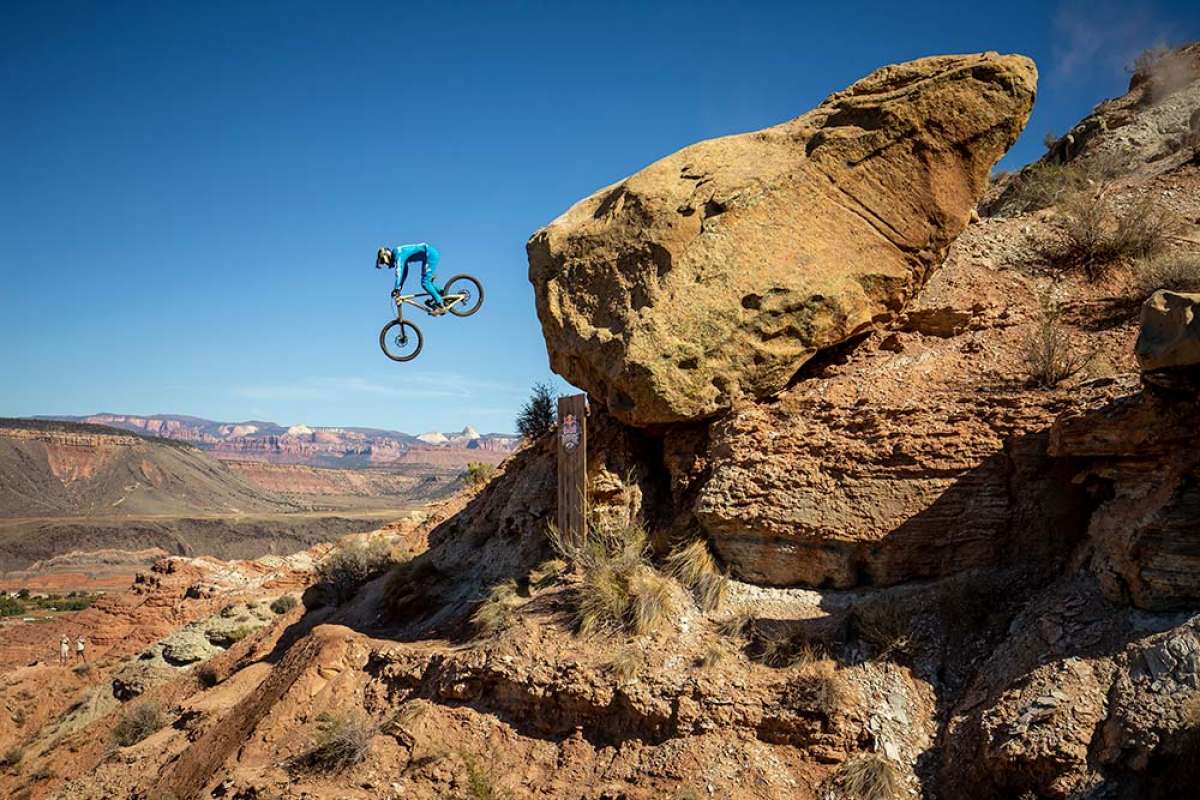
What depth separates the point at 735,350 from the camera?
760 cm

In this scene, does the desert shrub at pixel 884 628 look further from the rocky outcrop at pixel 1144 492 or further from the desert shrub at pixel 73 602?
the desert shrub at pixel 73 602

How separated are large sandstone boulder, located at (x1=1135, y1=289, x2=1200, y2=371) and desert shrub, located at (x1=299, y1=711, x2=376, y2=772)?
→ 22.5 feet

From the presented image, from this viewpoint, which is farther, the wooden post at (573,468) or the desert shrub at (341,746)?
the wooden post at (573,468)

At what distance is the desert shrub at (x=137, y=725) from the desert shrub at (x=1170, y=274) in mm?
13289

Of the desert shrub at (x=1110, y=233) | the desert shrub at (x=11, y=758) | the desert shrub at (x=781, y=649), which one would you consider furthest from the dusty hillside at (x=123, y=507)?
the desert shrub at (x=1110, y=233)

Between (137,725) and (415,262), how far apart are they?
7.74 meters

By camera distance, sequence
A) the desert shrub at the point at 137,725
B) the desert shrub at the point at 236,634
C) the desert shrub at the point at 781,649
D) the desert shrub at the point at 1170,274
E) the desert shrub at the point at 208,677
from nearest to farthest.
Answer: the desert shrub at the point at 781,649 < the desert shrub at the point at 1170,274 < the desert shrub at the point at 137,725 < the desert shrub at the point at 208,677 < the desert shrub at the point at 236,634

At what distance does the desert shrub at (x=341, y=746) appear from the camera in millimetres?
6984

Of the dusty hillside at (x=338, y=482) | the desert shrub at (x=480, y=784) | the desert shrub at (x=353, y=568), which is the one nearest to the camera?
the desert shrub at (x=480, y=784)

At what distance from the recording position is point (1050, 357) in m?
6.48

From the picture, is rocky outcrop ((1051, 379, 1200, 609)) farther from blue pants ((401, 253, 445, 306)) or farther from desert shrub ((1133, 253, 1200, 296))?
blue pants ((401, 253, 445, 306))

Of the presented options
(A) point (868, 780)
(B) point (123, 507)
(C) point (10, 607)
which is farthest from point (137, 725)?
(B) point (123, 507)

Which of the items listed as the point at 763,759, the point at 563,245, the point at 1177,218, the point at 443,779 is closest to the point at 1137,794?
the point at 763,759

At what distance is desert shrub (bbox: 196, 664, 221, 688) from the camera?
40.6 ft
